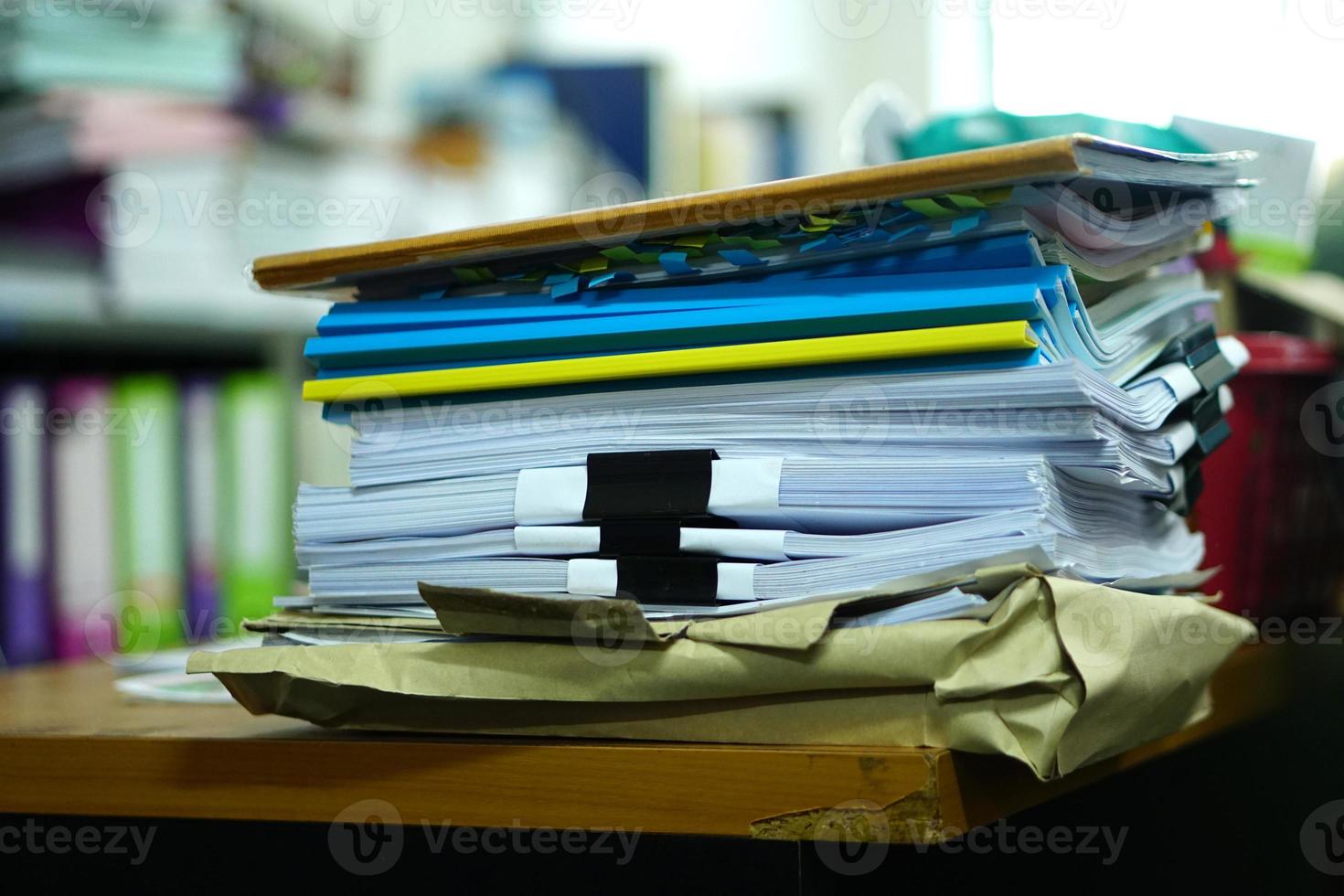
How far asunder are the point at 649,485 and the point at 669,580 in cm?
4

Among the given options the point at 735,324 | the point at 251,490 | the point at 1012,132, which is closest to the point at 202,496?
the point at 251,490

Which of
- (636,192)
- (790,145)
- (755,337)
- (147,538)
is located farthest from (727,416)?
(790,145)

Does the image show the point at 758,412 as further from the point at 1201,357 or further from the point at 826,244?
the point at 1201,357

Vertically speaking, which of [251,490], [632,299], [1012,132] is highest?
[1012,132]

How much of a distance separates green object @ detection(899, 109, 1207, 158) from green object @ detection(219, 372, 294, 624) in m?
0.85

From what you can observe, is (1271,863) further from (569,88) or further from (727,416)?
(569,88)

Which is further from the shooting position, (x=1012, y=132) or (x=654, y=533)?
(x=1012, y=132)

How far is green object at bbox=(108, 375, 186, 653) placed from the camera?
146 cm

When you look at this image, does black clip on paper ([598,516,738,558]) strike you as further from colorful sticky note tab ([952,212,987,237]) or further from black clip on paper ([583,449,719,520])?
colorful sticky note tab ([952,212,987,237])

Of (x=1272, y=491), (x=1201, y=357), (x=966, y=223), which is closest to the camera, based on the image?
(x=966, y=223)

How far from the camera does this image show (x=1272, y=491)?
0.95m

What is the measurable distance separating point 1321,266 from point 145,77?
4.12ft

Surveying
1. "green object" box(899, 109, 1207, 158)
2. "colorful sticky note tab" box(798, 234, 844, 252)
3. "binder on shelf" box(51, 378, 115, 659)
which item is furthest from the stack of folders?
"binder on shelf" box(51, 378, 115, 659)

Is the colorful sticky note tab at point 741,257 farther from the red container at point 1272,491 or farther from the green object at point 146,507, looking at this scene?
the green object at point 146,507
